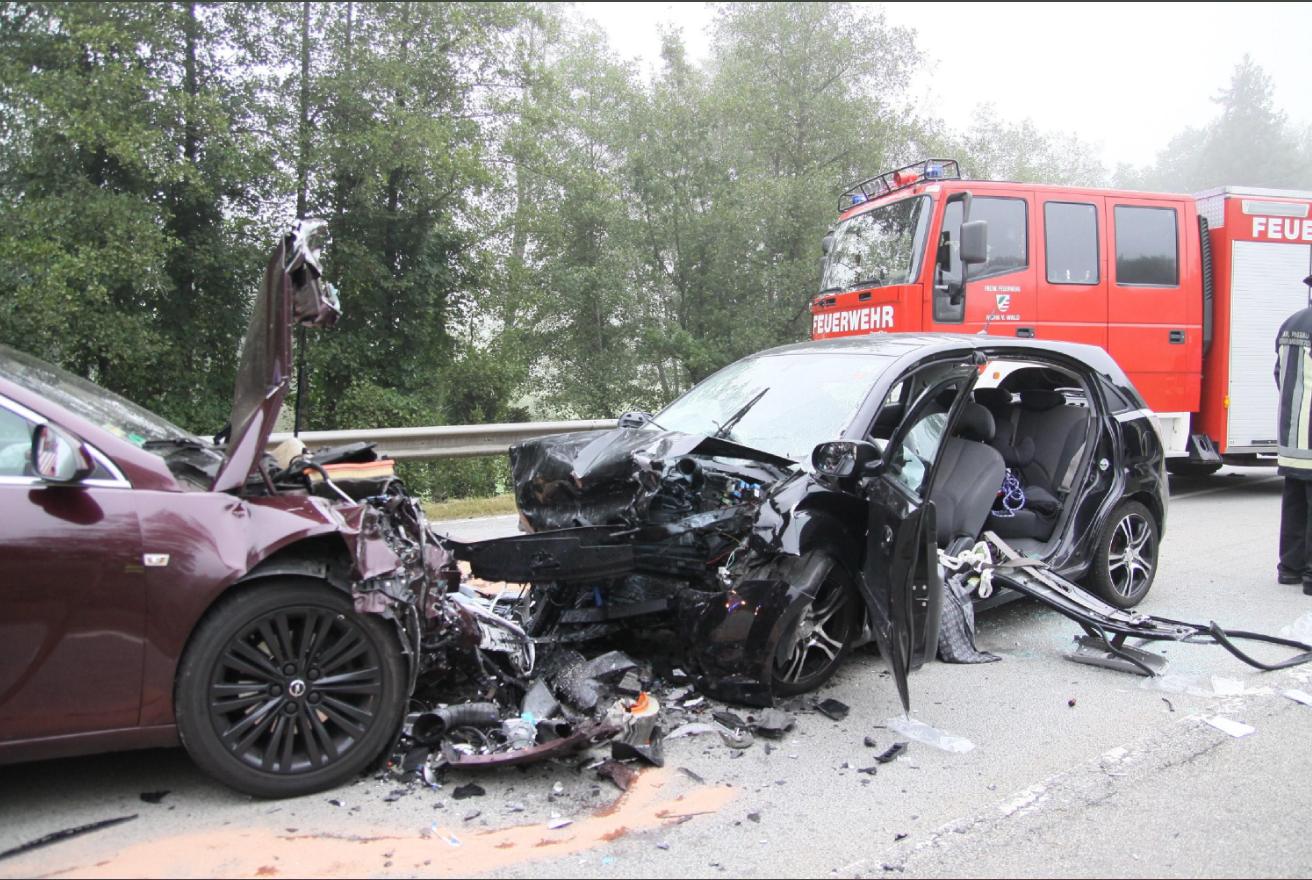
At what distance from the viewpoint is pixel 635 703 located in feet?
12.7

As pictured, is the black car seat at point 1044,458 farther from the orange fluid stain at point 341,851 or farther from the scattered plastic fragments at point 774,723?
the orange fluid stain at point 341,851

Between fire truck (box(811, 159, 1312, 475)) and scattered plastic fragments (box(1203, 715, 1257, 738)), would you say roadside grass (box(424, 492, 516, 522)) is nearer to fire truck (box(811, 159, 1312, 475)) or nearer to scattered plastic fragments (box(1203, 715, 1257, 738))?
fire truck (box(811, 159, 1312, 475))

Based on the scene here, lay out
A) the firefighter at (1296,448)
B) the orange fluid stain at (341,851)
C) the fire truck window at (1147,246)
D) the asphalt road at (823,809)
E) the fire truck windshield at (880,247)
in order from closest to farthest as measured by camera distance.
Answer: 1. the orange fluid stain at (341,851)
2. the asphalt road at (823,809)
3. the firefighter at (1296,448)
4. the fire truck windshield at (880,247)
5. the fire truck window at (1147,246)

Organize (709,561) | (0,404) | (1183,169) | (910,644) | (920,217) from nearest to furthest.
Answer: (0,404), (910,644), (709,561), (920,217), (1183,169)

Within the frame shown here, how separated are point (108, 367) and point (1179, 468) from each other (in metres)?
14.6

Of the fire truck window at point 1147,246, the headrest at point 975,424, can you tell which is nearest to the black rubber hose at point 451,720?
the headrest at point 975,424

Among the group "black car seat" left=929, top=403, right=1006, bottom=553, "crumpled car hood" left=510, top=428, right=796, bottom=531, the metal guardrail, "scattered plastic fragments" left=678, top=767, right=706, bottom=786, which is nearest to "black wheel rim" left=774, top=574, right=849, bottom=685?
"crumpled car hood" left=510, top=428, right=796, bottom=531

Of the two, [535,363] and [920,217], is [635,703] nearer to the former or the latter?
[920,217]

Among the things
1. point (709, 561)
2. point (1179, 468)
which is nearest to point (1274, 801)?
point (709, 561)

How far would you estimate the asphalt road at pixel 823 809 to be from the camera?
109 inches

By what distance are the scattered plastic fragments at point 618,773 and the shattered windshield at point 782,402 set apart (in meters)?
1.74

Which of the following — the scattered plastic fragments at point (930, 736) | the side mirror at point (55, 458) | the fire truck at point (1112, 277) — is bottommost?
the scattered plastic fragments at point (930, 736)

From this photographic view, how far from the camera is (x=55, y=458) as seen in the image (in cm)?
282

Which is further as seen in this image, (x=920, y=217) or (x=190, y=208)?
(x=190, y=208)
